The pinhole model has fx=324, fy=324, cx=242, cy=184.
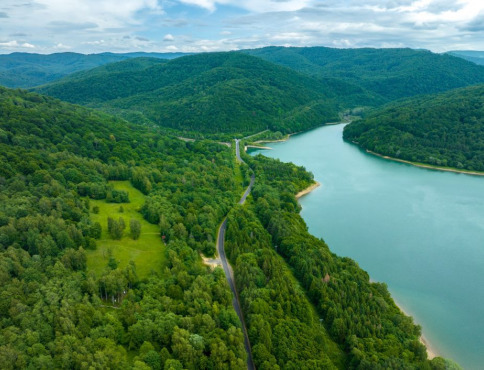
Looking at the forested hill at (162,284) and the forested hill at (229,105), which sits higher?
the forested hill at (229,105)

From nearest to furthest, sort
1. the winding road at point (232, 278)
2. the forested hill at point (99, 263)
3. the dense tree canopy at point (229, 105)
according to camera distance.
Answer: the forested hill at point (99, 263)
the winding road at point (232, 278)
the dense tree canopy at point (229, 105)

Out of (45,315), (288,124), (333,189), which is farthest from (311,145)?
(45,315)

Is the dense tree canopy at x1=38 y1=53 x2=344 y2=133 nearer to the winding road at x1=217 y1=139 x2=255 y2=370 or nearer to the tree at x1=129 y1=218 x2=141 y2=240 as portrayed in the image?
the winding road at x1=217 y1=139 x2=255 y2=370

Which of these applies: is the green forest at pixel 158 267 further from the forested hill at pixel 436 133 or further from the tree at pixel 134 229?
the forested hill at pixel 436 133

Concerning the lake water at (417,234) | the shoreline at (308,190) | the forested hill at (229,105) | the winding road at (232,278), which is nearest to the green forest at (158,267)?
the winding road at (232,278)

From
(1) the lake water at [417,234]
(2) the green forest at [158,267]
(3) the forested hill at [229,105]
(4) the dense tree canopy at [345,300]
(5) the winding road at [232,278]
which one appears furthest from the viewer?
(3) the forested hill at [229,105]

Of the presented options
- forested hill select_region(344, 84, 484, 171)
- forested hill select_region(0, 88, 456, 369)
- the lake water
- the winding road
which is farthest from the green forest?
forested hill select_region(344, 84, 484, 171)
